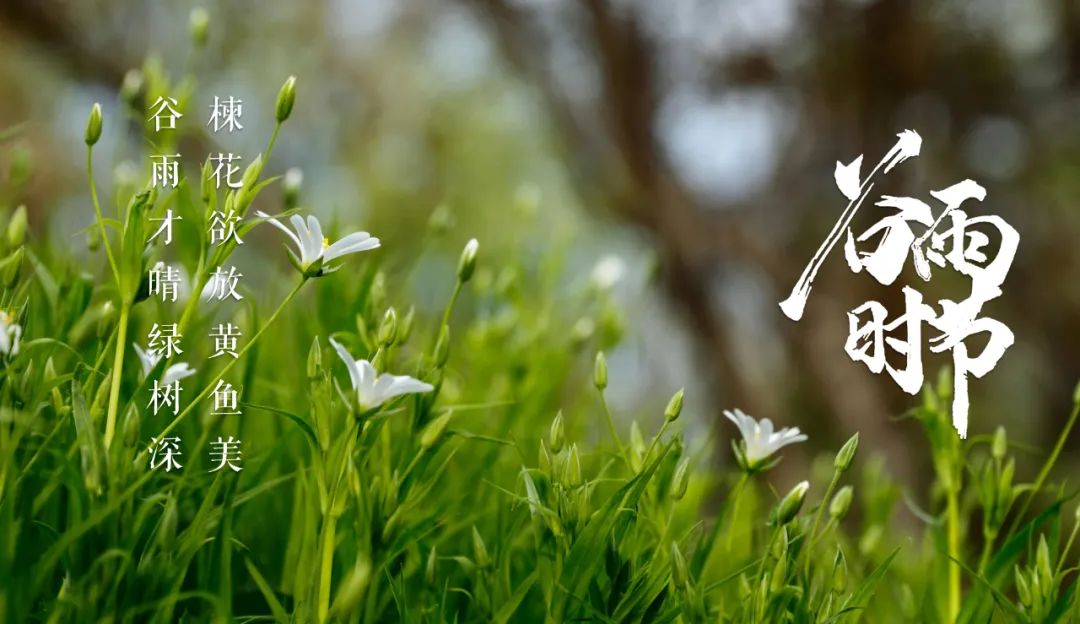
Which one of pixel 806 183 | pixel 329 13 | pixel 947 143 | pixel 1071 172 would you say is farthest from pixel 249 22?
pixel 1071 172

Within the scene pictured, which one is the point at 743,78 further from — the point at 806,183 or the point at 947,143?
the point at 947,143

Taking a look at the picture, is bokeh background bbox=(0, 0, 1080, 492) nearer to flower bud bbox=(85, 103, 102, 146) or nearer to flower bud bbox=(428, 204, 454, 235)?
flower bud bbox=(428, 204, 454, 235)

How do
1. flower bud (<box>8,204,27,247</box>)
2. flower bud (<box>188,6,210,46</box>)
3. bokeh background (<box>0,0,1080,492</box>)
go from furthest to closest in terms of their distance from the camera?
bokeh background (<box>0,0,1080,492</box>) → flower bud (<box>188,6,210,46</box>) → flower bud (<box>8,204,27,247</box>)

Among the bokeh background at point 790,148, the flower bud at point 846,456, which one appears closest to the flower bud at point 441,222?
the flower bud at point 846,456

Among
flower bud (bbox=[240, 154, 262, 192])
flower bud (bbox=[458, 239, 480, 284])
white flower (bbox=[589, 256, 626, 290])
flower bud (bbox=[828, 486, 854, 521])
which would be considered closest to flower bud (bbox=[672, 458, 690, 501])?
flower bud (bbox=[828, 486, 854, 521])

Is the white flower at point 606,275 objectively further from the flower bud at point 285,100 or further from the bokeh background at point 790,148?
the bokeh background at point 790,148

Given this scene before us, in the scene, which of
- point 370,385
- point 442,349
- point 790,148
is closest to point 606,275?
point 442,349

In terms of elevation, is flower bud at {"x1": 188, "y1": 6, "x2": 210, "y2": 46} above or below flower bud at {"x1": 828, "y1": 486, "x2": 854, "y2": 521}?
above
